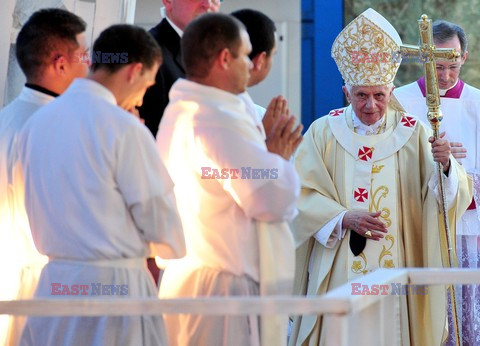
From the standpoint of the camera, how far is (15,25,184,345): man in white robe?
11.9ft

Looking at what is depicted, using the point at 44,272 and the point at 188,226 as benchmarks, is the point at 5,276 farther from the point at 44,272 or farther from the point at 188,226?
the point at 188,226

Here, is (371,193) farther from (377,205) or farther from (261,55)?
(261,55)

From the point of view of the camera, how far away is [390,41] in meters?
6.06

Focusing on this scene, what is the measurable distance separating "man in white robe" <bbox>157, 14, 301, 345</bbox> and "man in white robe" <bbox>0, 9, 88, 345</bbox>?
0.45 m

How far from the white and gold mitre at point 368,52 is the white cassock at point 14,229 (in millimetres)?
2242

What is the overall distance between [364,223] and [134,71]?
232 cm

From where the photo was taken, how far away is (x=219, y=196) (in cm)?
386

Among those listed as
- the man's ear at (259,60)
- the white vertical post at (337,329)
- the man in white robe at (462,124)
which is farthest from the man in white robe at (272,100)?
the man in white robe at (462,124)

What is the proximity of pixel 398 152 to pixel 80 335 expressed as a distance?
2720 mm

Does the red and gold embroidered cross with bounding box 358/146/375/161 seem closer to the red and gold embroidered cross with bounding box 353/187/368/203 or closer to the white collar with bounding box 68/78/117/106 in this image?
the red and gold embroidered cross with bounding box 353/187/368/203

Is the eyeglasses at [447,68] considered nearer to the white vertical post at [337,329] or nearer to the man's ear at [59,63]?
the man's ear at [59,63]

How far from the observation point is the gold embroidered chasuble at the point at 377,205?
5785 mm

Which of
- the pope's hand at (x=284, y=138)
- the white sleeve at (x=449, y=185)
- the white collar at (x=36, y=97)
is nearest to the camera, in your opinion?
the pope's hand at (x=284, y=138)

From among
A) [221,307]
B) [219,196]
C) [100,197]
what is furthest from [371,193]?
[221,307]
